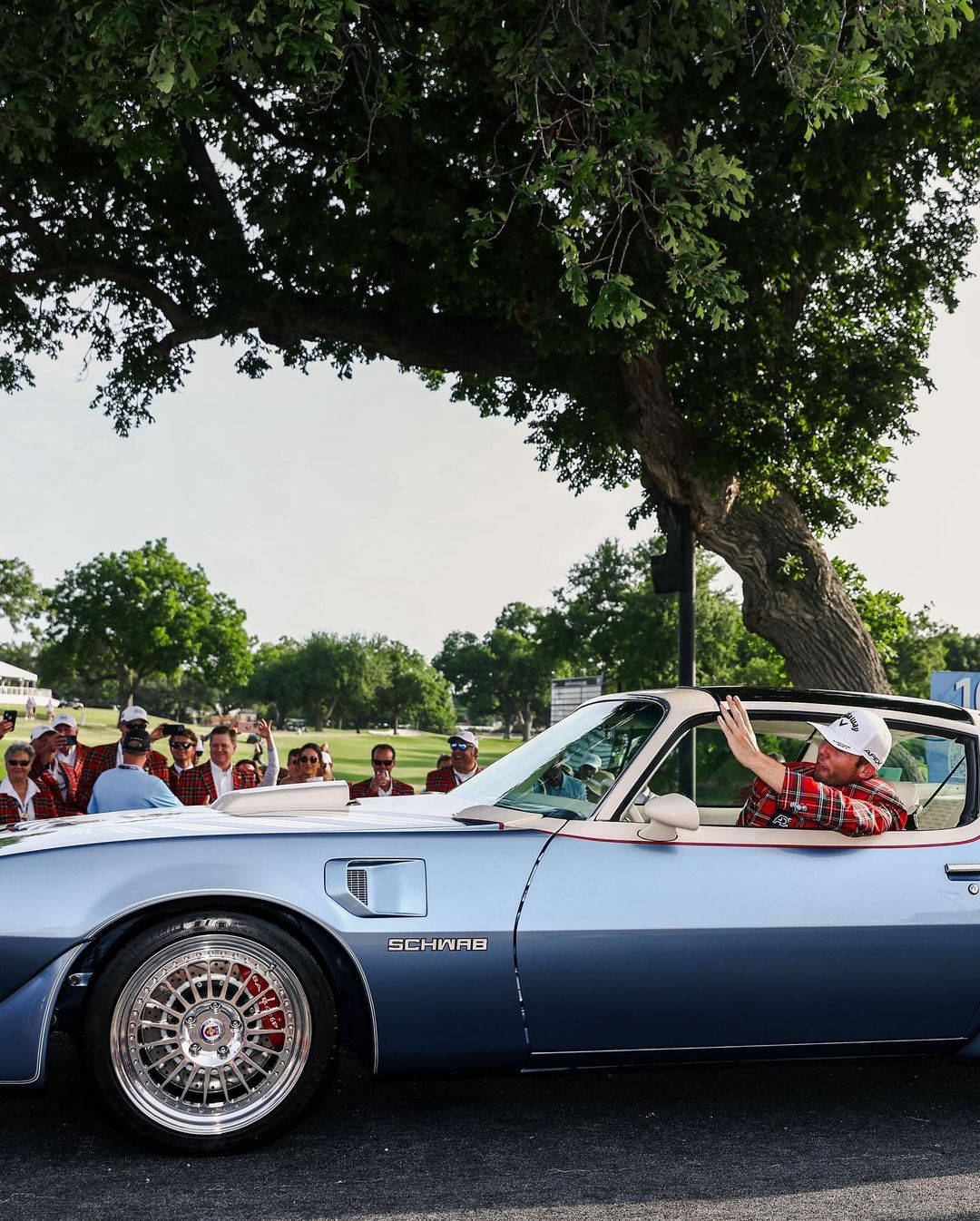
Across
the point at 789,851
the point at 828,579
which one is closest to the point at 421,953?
the point at 789,851

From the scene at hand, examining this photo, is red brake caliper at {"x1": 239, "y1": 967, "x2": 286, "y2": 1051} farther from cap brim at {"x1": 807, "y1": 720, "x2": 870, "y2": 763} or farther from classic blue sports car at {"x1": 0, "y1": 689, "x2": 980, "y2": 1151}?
cap brim at {"x1": 807, "y1": 720, "x2": 870, "y2": 763}

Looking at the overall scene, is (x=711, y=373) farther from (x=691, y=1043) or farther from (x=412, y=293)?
(x=691, y=1043)

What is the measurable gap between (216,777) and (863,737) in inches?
232

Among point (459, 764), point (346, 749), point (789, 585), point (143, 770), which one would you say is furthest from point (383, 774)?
point (346, 749)

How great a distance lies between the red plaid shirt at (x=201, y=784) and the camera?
9.65m

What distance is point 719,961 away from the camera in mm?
4480

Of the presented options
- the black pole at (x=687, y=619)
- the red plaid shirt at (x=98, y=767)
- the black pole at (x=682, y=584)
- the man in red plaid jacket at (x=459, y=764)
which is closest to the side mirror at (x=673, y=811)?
the man in red plaid jacket at (x=459, y=764)

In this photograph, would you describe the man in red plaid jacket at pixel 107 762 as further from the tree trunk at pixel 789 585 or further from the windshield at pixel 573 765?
the tree trunk at pixel 789 585

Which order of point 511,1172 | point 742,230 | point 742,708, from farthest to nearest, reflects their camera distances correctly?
point 742,230 < point 742,708 < point 511,1172

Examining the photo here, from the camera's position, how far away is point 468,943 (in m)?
4.31

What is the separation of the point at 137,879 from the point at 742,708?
232 cm

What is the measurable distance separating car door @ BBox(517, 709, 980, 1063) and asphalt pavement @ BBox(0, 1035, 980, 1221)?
13.1 inches

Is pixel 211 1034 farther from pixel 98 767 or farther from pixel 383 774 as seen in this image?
pixel 98 767

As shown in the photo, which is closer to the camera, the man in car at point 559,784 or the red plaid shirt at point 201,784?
the man in car at point 559,784
